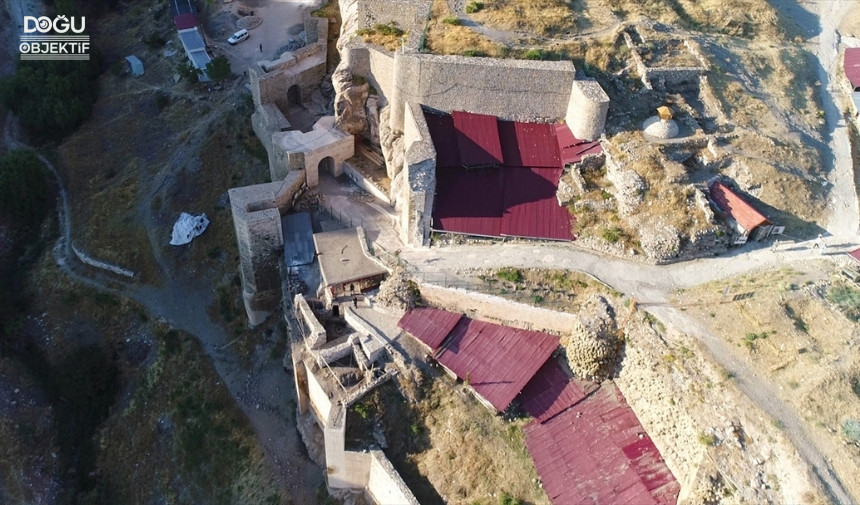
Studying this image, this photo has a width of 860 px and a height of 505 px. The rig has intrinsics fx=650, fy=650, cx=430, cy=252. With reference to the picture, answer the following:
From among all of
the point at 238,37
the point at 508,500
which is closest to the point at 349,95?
the point at 238,37

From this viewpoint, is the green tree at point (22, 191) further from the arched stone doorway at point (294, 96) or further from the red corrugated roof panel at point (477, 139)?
the red corrugated roof panel at point (477, 139)

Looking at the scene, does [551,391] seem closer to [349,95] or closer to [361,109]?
[361,109]

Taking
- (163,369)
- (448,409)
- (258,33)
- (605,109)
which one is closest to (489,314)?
(448,409)

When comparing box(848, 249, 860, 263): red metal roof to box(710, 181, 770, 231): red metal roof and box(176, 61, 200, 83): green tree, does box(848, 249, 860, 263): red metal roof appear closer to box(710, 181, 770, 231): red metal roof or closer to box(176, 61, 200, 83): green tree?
box(710, 181, 770, 231): red metal roof

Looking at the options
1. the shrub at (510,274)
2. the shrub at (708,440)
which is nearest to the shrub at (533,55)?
the shrub at (510,274)

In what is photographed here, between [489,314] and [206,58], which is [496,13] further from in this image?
[206,58]

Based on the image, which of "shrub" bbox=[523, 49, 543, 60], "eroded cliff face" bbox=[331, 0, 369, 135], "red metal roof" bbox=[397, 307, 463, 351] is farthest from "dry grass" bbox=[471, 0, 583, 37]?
"red metal roof" bbox=[397, 307, 463, 351]
